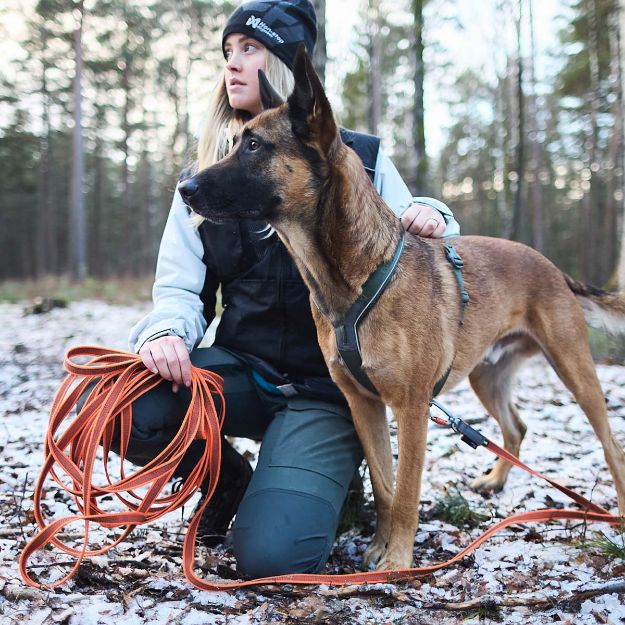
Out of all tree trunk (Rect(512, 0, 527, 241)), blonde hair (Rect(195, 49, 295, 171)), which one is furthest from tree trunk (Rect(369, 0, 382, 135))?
blonde hair (Rect(195, 49, 295, 171))

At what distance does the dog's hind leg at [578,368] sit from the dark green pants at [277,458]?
4.37 feet

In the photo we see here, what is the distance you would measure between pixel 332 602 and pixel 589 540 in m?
1.39

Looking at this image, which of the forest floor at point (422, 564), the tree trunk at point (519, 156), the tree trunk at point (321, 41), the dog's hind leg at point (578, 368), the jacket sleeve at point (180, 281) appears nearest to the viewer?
the forest floor at point (422, 564)

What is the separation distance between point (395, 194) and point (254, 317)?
3.50ft

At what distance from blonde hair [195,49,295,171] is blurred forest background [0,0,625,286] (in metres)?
8.91

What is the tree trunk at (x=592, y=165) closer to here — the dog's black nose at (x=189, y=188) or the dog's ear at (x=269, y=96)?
the dog's ear at (x=269, y=96)

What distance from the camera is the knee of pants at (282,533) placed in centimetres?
256

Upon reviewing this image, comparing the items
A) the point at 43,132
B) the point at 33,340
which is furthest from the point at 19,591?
the point at 43,132

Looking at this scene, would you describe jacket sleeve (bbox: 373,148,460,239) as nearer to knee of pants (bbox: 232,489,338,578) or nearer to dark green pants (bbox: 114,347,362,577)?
dark green pants (bbox: 114,347,362,577)

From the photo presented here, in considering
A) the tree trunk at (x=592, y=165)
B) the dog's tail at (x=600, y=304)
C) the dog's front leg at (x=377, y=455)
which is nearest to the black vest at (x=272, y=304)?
the dog's front leg at (x=377, y=455)

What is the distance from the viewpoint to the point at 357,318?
268 centimetres

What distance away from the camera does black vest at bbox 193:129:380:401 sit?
3172 millimetres

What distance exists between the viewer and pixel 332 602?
2389mm

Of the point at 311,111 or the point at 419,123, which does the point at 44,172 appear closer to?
the point at 419,123
